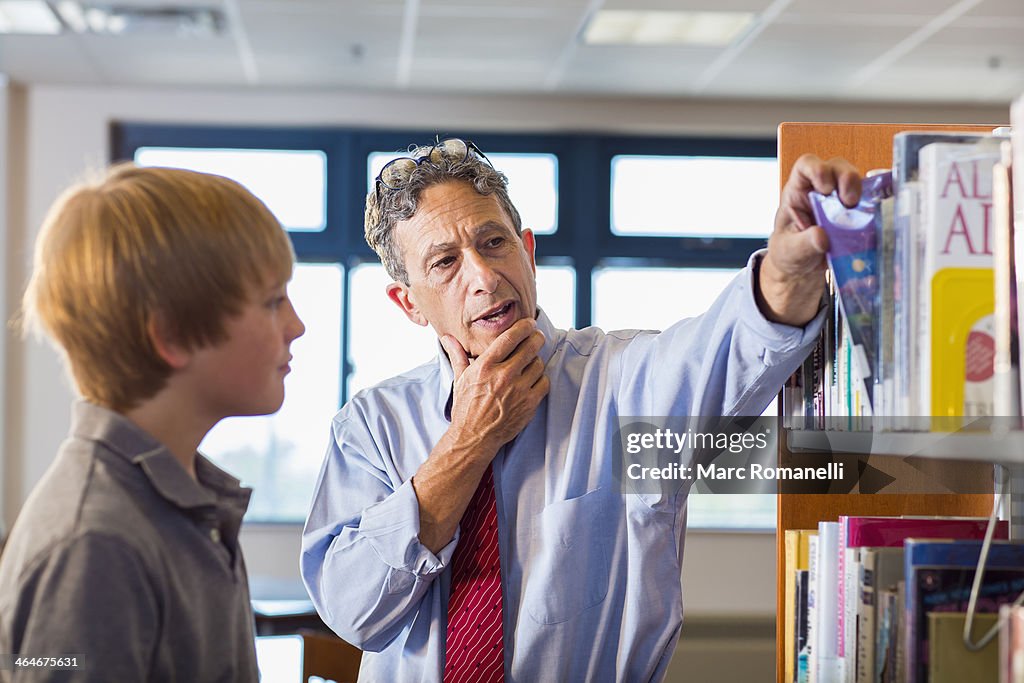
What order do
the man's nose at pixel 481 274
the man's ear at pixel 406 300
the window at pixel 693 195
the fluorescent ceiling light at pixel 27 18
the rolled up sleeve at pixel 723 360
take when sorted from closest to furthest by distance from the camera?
1. the rolled up sleeve at pixel 723 360
2. the man's nose at pixel 481 274
3. the man's ear at pixel 406 300
4. the fluorescent ceiling light at pixel 27 18
5. the window at pixel 693 195

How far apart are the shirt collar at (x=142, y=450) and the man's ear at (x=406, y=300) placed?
783 millimetres

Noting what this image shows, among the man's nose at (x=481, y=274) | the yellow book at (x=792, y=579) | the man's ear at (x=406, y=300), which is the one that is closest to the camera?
the yellow book at (x=792, y=579)

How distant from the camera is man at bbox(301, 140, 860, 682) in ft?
4.58

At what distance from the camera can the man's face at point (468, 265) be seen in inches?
62.1

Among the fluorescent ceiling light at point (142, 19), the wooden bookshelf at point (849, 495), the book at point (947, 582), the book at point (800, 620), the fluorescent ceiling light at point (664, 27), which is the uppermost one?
the fluorescent ceiling light at point (664, 27)

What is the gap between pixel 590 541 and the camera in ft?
4.83

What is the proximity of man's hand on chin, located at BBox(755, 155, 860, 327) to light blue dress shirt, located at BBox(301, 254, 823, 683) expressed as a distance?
177mm

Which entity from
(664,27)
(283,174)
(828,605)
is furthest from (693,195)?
(828,605)

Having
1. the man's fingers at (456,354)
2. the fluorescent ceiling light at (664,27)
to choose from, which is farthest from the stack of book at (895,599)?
the fluorescent ceiling light at (664,27)

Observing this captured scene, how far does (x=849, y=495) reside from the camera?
1.53 meters

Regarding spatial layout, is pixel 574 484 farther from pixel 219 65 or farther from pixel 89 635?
pixel 219 65

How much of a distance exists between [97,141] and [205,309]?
4.66 metres

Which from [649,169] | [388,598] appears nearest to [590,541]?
[388,598]

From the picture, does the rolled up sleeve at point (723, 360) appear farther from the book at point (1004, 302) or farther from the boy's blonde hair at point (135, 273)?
the boy's blonde hair at point (135, 273)
